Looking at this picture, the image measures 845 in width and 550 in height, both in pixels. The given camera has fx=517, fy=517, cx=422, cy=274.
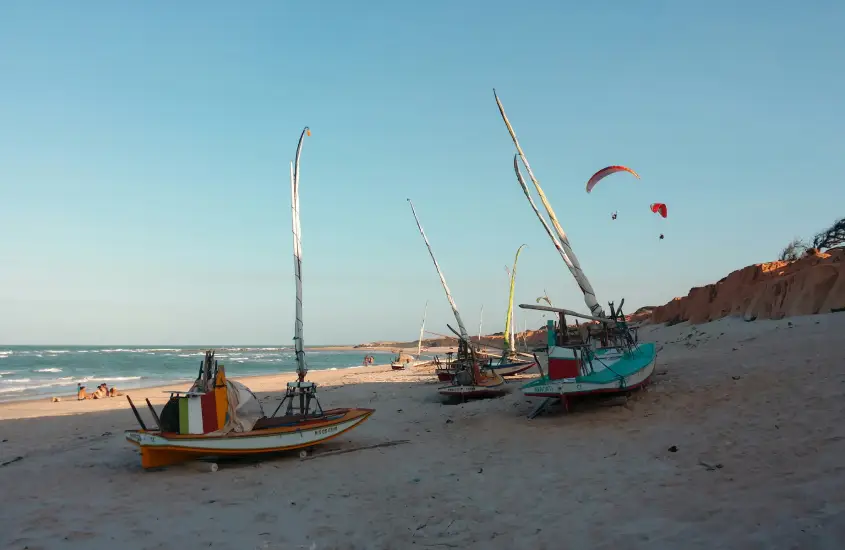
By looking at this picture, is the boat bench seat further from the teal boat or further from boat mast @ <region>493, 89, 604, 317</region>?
boat mast @ <region>493, 89, 604, 317</region>

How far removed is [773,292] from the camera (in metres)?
27.6

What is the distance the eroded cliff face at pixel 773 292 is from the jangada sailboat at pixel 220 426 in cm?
2260

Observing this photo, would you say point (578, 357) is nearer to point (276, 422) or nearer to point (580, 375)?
point (580, 375)

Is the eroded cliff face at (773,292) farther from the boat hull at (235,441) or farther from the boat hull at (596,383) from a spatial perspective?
the boat hull at (235,441)

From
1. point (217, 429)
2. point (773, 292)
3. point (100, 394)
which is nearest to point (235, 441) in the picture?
point (217, 429)

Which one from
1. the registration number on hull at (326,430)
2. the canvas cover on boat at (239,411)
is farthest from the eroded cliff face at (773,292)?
the canvas cover on boat at (239,411)

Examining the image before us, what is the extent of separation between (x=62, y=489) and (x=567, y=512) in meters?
9.77

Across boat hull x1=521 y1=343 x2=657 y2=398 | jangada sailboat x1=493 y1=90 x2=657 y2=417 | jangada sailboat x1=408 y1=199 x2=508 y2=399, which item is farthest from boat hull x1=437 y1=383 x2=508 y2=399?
boat hull x1=521 y1=343 x2=657 y2=398

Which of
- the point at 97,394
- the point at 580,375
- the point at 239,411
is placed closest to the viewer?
the point at 239,411

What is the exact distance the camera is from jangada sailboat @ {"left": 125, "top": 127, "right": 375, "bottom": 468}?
1116 cm

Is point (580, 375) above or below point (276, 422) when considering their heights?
above

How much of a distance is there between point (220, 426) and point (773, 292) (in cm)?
2832

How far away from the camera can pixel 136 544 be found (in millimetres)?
7418

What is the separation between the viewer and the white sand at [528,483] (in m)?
6.47
